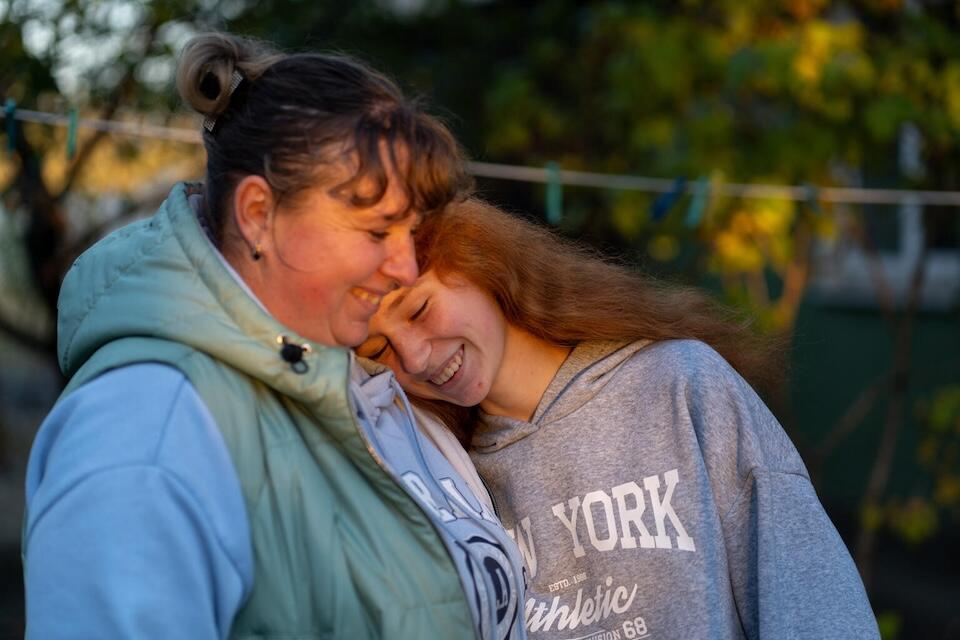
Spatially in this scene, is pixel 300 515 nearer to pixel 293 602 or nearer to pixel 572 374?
pixel 293 602

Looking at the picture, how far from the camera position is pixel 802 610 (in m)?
2.11

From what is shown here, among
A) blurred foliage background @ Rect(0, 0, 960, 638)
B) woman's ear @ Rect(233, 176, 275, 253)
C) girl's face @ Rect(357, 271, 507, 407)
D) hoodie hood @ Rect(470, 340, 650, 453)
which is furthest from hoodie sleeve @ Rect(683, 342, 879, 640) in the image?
blurred foliage background @ Rect(0, 0, 960, 638)

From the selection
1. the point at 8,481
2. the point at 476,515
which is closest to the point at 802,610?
the point at 476,515

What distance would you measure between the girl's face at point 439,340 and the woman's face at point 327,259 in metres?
0.61

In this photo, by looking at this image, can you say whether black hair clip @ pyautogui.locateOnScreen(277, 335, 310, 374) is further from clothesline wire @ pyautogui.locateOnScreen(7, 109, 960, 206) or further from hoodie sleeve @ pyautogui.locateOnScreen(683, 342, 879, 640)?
clothesline wire @ pyautogui.locateOnScreen(7, 109, 960, 206)

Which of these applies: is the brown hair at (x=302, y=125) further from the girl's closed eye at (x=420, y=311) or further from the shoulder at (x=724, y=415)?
the shoulder at (x=724, y=415)

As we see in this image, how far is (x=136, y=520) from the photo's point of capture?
1.37 meters

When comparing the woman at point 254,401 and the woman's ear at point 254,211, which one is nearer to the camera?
the woman at point 254,401

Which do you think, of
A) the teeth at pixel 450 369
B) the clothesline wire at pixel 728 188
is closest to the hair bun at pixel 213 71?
the teeth at pixel 450 369

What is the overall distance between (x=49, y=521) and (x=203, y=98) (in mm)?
665

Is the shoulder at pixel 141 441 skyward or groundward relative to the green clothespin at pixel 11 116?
groundward

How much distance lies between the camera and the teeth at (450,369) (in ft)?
7.77

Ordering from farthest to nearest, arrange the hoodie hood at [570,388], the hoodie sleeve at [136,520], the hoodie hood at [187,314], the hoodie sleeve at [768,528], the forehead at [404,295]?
the hoodie hood at [570,388] → the forehead at [404,295] → the hoodie sleeve at [768,528] → the hoodie hood at [187,314] → the hoodie sleeve at [136,520]

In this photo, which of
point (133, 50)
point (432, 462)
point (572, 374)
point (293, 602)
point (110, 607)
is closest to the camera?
point (110, 607)
